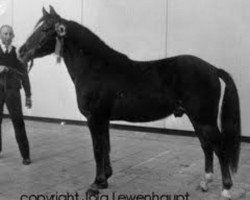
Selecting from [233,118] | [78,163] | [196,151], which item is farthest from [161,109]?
[196,151]

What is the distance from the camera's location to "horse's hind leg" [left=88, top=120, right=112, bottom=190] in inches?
187

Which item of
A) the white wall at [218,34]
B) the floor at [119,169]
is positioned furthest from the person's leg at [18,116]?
the white wall at [218,34]

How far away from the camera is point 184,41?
26.1 feet

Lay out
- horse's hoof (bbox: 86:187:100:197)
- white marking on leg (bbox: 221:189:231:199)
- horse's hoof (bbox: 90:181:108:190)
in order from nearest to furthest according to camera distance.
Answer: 1. white marking on leg (bbox: 221:189:231:199)
2. horse's hoof (bbox: 86:187:100:197)
3. horse's hoof (bbox: 90:181:108:190)

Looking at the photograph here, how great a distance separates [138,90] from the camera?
4633mm

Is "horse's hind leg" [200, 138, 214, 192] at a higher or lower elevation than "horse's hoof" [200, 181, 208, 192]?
higher

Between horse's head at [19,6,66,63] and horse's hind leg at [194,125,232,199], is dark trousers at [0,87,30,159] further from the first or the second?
horse's hind leg at [194,125,232,199]

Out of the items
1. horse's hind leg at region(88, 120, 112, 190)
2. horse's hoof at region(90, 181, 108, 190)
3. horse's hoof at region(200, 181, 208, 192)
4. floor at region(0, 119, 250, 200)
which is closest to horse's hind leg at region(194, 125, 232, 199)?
floor at region(0, 119, 250, 200)

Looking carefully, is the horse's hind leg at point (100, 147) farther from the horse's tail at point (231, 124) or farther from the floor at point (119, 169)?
the horse's tail at point (231, 124)

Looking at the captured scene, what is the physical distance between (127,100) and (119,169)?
4.84 ft

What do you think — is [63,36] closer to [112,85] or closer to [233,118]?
[112,85]

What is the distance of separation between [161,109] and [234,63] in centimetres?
339

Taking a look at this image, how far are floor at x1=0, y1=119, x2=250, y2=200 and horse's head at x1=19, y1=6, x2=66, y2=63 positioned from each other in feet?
4.85

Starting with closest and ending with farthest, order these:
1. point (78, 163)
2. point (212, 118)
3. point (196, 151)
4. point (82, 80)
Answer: point (212, 118)
point (82, 80)
point (78, 163)
point (196, 151)
